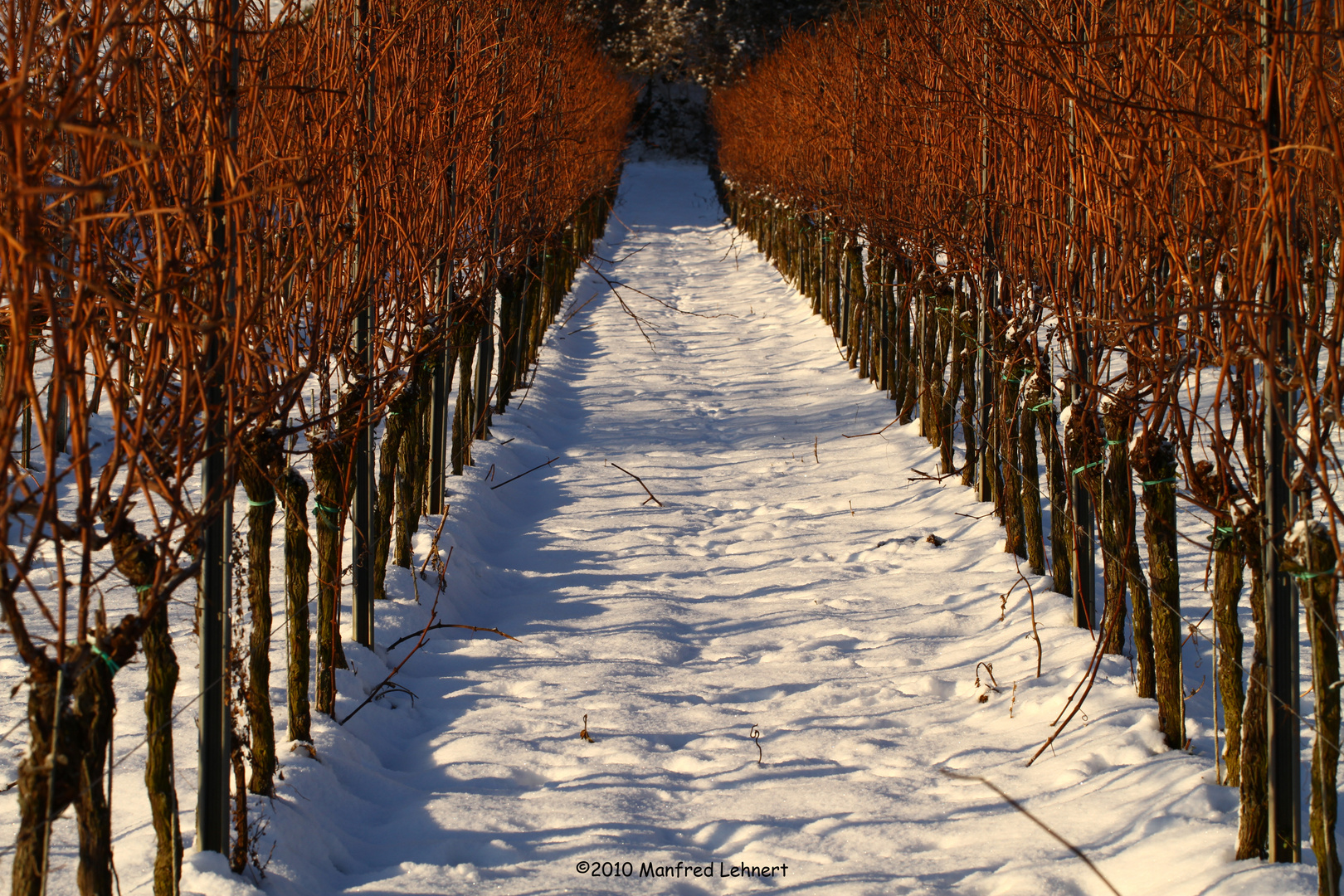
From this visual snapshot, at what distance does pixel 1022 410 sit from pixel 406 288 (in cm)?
286

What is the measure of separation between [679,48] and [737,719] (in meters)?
36.3

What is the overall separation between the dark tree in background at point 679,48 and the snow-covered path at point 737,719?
102 feet

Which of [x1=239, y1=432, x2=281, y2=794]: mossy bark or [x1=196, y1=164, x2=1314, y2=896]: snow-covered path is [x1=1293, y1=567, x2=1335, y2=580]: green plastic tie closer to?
[x1=196, y1=164, x2=1314, y2=896]: snow-covered path

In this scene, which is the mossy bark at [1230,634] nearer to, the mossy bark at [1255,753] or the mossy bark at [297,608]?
the mossy bark at [1255,753]

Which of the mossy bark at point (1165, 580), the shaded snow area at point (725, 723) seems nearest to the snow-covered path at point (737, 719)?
the shaded snow area at point (725, 723)

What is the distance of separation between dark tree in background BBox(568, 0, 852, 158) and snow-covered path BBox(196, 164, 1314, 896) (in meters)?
31.0

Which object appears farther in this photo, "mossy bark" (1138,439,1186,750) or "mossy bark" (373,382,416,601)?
"mossy bark" (373,382,416,601)

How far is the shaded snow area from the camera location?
2.80 metres

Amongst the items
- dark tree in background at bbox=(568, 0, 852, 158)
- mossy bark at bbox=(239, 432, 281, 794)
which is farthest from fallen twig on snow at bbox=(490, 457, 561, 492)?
dark tree in background at bbox=(568, 0, 852, 158)

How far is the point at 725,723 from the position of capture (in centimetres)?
376

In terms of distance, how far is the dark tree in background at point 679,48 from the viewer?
1422 inches

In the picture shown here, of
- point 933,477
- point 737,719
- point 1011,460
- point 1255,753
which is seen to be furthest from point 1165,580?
point 933,477

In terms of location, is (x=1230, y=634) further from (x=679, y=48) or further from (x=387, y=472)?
(x=679, y=48)

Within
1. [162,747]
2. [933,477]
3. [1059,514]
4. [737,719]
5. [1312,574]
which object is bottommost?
[737,719]
